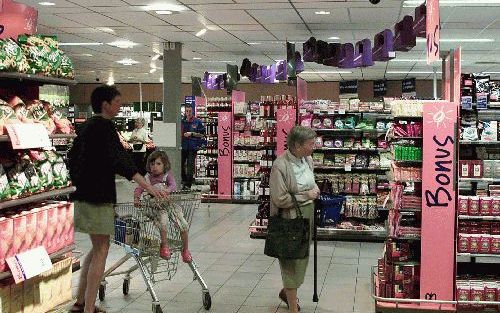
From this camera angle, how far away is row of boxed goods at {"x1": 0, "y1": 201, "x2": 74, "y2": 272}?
3.64 meters

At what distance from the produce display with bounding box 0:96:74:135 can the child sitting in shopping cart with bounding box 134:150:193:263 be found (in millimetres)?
Result: 1123

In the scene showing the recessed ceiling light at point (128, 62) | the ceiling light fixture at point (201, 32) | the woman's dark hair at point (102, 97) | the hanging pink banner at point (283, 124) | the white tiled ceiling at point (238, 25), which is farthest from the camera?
the recessed ceiling light at point (128, 62)

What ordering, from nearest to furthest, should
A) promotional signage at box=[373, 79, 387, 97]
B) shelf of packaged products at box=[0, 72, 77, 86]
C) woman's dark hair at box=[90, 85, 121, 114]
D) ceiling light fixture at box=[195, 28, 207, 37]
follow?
shelf of packaged products at box=[0, 72, 77, 86]
woman's dark hair at box=[90, 85, 121, 114]
ceiling light fixture at box=[195, 28, 207, 37]
promotional signage at box=[373, 79, 387, 97]

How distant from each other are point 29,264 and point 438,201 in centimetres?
351

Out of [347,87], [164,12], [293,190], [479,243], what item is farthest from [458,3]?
[347,87]

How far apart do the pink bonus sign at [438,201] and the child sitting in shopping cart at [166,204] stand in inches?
81.5

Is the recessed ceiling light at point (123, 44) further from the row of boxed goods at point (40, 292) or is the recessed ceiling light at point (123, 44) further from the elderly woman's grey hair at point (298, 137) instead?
the row of boxed goods at point (40, 292)

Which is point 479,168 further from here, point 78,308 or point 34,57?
point 34,57

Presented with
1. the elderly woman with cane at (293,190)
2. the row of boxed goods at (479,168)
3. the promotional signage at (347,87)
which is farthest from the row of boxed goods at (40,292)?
the promotional signage at (347,87)

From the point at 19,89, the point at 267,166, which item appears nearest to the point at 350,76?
the point at 267,166

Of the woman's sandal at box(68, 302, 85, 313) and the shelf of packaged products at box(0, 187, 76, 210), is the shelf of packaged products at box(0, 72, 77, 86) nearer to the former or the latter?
the shelf of packaged products at box(0, 187, 76, 210)

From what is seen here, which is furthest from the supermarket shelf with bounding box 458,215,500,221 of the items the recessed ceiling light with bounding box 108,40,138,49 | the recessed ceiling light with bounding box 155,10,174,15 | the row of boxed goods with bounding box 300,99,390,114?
the recessed ceiling light with bounding box 108,40,138,49

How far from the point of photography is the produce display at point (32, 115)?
3.76m

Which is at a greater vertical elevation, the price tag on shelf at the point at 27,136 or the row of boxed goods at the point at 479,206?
the price tag on shelf at the point at 27,136
